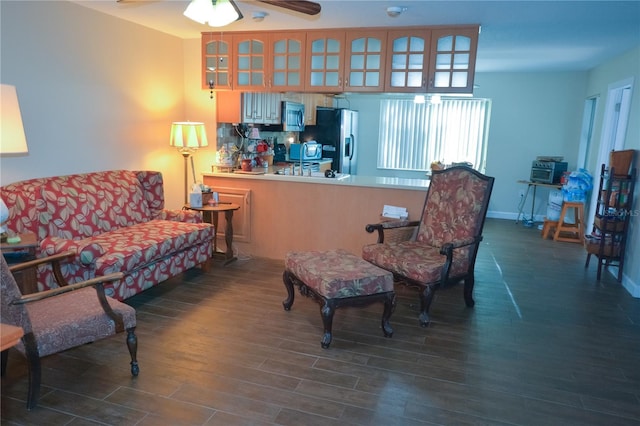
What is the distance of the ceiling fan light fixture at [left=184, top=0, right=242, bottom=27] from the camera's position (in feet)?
7.32

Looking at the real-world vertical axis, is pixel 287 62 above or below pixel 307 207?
above

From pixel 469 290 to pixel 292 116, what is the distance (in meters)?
3.56

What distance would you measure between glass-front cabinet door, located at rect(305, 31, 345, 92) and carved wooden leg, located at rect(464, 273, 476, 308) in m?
2.12

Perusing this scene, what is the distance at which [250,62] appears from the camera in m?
4.46

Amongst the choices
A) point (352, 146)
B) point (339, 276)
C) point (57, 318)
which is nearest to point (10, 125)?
point (57, 318)

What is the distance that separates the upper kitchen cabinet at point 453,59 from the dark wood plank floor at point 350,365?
1.87m

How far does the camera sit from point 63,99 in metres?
3.50

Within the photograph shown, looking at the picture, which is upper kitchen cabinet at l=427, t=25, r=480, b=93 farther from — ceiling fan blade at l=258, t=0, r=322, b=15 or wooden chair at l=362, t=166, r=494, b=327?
ceiling fan blade at l=258, t=0, r=322, b=15

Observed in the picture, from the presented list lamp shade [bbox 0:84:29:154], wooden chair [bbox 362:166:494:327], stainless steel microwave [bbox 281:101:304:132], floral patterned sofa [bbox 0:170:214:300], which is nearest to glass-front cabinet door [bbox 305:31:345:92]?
wooden chair [bbox 362:166:494:327]

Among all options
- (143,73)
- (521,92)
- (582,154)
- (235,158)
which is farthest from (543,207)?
(143,73)

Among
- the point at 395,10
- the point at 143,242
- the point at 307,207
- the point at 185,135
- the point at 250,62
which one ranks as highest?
the point at 395,10

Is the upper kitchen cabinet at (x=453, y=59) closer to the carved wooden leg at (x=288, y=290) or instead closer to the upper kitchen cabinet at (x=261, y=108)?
the upper kitchen cabinet at (x=261, y=108)

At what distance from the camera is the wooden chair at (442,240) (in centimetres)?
314

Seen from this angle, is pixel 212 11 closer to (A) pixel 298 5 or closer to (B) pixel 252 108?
(A) pixel 298 5
